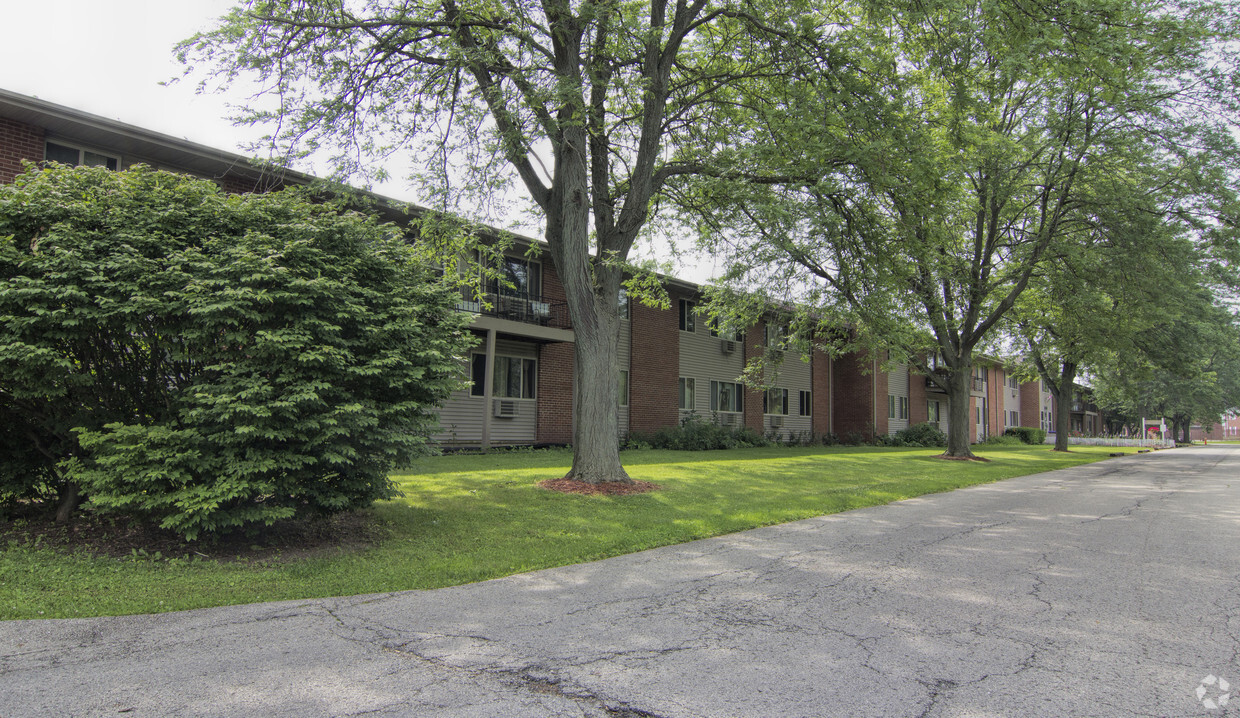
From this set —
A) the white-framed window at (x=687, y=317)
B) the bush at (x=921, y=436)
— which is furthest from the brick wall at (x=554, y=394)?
the bush at (x=921, y=436)

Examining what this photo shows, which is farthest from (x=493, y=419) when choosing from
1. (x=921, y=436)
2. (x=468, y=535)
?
(x=921, y=436)

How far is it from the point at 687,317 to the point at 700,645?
74.8 feet

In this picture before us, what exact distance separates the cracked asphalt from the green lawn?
0.37 meters

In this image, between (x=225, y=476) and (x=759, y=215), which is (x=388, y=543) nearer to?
(x=225, y=476)

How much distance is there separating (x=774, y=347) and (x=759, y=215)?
11615mm

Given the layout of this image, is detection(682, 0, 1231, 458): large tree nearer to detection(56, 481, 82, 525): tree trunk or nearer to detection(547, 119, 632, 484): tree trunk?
detection(547, 119, 632, 484): tree trunk

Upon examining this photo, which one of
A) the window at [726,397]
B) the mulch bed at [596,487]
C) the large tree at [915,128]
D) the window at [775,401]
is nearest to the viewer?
the large tree at [915,128]

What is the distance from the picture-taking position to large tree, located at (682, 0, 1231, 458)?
9086 millimetres

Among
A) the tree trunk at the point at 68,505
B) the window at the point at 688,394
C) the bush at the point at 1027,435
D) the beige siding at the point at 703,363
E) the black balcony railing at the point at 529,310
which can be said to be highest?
the black balcony railing at the point at 529,310

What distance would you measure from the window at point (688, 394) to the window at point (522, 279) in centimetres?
788

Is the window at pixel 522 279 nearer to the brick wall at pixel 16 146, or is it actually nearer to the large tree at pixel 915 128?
the large tree at pixel 915 128

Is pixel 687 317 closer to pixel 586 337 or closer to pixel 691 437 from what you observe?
pixel 691 437

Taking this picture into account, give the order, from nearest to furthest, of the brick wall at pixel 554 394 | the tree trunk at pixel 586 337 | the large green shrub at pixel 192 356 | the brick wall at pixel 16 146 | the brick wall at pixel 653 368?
1. the large green shrub at pixel 192 356
2. the tree trunk at pixel 586 337
3. the brick wall at pixel 16 146
4. the brick wall at pixel 554 394
5. the brick wall at pixel 653 368

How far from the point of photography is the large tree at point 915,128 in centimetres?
909
